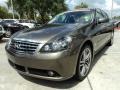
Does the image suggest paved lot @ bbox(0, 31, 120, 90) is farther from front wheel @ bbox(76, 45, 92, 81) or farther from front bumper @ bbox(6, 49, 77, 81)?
front bumper @ bbox(6, 49, 77, 81)

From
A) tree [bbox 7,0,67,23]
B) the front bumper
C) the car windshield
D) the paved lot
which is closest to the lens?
the front bumper

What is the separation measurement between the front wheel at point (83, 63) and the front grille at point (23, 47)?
0.93 metres

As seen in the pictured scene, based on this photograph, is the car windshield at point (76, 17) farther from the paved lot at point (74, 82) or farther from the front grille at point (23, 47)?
the front grille at point (23, 47)

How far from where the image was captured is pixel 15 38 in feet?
12.6

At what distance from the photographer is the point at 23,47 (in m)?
3.56

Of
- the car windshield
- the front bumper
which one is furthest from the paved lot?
Result: the car windshield

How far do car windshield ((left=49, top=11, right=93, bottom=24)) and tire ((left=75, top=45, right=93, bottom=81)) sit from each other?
2.92 feet

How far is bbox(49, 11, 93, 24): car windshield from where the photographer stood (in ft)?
16.0

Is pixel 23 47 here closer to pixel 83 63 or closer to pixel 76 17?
pixel 83 63

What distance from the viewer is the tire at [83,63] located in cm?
377

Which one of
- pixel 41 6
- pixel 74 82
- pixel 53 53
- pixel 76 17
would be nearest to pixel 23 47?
pixel 53 53

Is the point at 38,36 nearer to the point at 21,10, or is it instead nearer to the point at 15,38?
the point at 15,38

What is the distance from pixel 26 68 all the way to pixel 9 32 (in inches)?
351

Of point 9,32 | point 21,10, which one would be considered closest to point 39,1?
point 21,10
